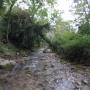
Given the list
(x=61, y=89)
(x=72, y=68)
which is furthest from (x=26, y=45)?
(x=61, y=89)

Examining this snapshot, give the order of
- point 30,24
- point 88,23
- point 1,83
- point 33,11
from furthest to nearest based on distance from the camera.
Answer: point 33,11 < point 30,24 < point 88,23 < point 1,83

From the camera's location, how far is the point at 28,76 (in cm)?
694

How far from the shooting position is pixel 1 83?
595cm

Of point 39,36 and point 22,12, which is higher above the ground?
point 22,12

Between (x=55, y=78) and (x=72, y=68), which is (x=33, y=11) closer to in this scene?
(x=72, y=68)

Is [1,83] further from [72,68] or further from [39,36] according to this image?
[39,36]

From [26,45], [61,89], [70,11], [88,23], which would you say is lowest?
[61,89]

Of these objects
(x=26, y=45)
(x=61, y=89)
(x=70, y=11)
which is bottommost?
(x=61, y=89)

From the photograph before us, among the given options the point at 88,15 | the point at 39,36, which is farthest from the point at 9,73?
the point at 39,36

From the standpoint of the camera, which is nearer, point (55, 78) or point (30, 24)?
point (55, 78)

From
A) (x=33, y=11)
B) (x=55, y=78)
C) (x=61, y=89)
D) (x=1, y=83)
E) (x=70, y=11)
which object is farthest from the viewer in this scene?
(x=33, y=11)

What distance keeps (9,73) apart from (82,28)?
18.3 ft

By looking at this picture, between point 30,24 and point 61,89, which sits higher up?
point 30,24

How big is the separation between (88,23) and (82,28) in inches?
16.9
